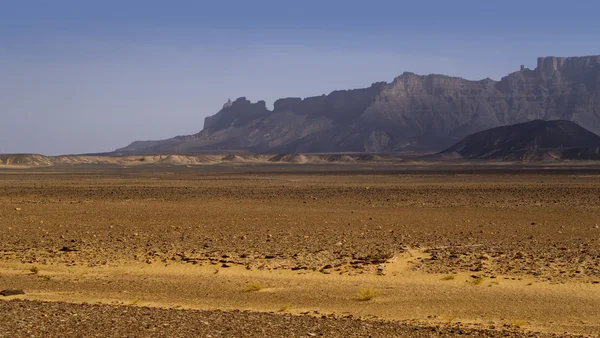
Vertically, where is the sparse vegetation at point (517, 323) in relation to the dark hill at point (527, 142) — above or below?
below

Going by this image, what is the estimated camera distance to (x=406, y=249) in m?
19.7

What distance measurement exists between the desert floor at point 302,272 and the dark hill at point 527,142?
4404 inches

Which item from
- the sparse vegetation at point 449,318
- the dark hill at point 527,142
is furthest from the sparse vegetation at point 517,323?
the dark hill at point 527,142

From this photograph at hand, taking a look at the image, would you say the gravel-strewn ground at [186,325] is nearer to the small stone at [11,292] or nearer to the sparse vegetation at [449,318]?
the sparse vegetation at [449,318]

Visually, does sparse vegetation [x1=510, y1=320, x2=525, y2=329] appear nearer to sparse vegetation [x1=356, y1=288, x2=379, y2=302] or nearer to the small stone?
sparse vegetation [x1=356, y1=288, x2=379, y2=302]

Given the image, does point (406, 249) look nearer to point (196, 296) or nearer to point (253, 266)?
point (253, 266)

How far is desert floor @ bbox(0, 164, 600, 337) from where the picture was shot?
11578 mm

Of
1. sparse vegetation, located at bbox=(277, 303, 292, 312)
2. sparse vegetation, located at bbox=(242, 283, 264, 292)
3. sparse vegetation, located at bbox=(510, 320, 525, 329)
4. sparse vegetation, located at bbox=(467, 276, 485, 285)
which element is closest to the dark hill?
sparse vegetation, located at bbox=(467, 276, 485, 285)

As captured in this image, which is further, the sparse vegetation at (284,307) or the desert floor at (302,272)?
the sparse vegetation at (284,307)

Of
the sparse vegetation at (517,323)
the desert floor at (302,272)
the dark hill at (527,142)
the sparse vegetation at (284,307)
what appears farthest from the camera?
the dark hill at (527,142)

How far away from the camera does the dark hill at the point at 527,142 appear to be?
140 m

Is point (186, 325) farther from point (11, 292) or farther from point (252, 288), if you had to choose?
point (11, 292)

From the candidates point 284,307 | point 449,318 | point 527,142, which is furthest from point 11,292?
point 527,142

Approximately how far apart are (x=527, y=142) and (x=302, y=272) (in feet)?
465
